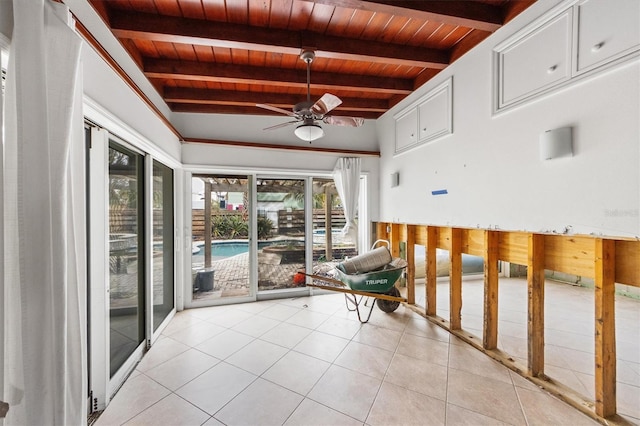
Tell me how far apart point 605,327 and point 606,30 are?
184cm

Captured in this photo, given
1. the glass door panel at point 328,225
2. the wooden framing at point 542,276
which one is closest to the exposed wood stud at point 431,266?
the wooden framing at point 542,276

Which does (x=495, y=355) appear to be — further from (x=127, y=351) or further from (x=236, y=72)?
(x=236, y=72)

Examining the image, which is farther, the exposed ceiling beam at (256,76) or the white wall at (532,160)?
the exposed ceiling beam at (256,76)

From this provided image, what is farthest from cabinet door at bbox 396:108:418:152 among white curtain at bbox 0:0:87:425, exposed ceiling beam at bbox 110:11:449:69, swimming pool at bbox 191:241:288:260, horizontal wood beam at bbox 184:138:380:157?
white curtain at bbox 0:0:87:425

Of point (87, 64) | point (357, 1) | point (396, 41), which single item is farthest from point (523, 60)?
point (87, 64)

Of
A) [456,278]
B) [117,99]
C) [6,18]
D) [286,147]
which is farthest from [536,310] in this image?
[117,99]

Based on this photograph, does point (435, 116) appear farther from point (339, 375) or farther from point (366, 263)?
point (339, 375)

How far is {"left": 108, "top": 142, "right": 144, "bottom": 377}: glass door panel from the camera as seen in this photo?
2096 millimetres

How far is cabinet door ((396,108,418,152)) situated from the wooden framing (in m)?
1.21

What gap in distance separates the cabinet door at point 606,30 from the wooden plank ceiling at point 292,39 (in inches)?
19.0

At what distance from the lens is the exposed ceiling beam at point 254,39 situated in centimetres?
207

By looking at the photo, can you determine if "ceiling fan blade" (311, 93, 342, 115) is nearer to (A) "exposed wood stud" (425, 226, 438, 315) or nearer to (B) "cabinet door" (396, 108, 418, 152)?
(B) "cabinet door" (396, 108, 418, 152)

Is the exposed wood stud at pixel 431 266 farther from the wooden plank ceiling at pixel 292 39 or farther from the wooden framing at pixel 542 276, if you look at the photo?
the wooden plank ceiling at pixel 292 39

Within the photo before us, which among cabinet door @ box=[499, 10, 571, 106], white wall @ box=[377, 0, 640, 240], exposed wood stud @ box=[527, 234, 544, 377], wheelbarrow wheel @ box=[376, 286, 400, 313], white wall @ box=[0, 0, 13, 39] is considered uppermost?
cabinet door @ box=[499, 10, 571, 106]
